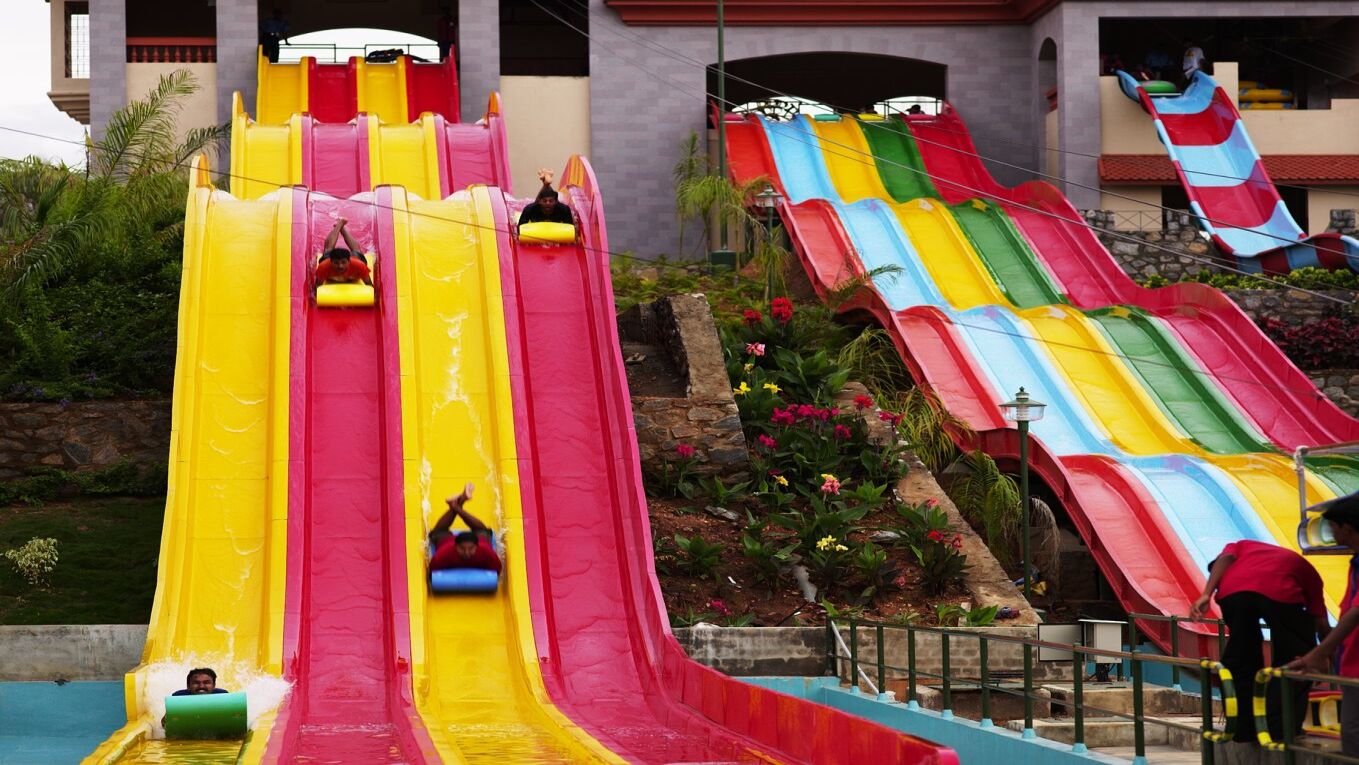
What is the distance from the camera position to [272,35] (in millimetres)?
33375

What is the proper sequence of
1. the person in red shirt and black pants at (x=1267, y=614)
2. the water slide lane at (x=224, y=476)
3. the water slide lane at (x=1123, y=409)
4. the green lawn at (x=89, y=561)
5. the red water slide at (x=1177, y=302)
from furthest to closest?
the red water slide at (x=1177, y=302) → the water slide lane at (x=1123, y=409) → the green lawn at (x=89, y=561) → the water slide lane at (x=224, y=476) → the person in red shirt and black pants at (x=1267, y=614)

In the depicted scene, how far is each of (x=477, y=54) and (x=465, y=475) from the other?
52.7 ft

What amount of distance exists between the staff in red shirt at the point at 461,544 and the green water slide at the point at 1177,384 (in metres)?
9.36

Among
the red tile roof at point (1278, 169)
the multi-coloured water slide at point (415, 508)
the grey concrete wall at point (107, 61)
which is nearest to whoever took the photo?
the multi-coloured water slide at point (415, 508)

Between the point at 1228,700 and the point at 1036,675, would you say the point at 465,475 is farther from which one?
the point at 1228,700

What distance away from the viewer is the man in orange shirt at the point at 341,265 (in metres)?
19.4

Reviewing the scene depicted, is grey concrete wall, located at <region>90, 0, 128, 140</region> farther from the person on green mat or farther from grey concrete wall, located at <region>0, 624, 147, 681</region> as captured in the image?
the person on green mat

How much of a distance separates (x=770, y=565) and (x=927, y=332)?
22.9 ft

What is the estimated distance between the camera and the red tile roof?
31.5m

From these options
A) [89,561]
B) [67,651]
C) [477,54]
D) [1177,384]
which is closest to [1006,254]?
[1177,384]

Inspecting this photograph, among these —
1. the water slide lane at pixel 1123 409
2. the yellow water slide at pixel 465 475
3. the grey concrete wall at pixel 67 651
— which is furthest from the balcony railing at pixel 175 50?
the grey concrete wall at pixel 67 651

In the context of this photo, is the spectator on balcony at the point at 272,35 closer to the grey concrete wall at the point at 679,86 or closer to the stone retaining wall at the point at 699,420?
the grey concrete wall at the point at 679,86

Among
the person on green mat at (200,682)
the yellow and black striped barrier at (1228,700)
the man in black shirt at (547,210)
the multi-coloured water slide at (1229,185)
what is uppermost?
the multi-coloured water slide at (1229,185)

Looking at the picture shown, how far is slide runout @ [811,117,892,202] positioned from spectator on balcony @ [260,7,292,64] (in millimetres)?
9824
